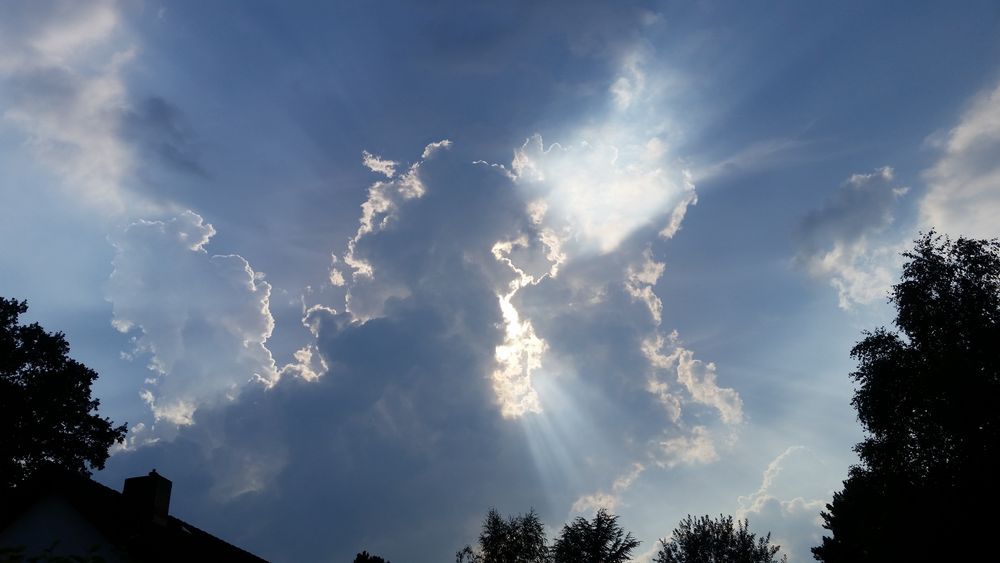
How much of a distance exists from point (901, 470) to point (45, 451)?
171 ft

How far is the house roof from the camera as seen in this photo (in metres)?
19.0

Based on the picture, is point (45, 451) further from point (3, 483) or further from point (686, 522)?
point (686, 522)

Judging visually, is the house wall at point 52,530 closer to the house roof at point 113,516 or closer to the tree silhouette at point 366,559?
the house roof at point 113,516

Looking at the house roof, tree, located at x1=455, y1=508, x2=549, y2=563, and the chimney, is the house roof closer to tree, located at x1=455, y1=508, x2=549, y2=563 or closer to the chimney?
the chimney

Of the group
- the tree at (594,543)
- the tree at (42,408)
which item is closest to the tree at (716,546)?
the tree at (594,543)

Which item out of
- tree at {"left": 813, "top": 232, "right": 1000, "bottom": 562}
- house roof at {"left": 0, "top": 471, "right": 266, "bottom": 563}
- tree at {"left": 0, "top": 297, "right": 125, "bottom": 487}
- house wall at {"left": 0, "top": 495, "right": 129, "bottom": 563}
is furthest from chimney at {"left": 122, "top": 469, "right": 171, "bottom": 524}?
tree at {"left": 813, "top": 232, "right": 1000, "bottom": 562}

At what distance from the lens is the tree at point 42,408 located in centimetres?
3631

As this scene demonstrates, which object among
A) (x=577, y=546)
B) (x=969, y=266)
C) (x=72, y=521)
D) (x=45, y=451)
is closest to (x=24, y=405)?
(x=45, y=451)

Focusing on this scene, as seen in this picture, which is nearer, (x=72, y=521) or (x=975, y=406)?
(x=72, y=521)

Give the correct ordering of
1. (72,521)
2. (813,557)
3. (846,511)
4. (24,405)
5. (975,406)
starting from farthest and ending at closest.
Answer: (813,557) → (846,511) → (24,405) → (975,406) → (72,521)

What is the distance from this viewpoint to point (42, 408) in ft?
123

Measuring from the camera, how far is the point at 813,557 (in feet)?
251

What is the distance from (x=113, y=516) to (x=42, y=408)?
78.2 ft

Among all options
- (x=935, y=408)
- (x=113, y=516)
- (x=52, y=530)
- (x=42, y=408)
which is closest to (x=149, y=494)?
(x=113, y=516)
